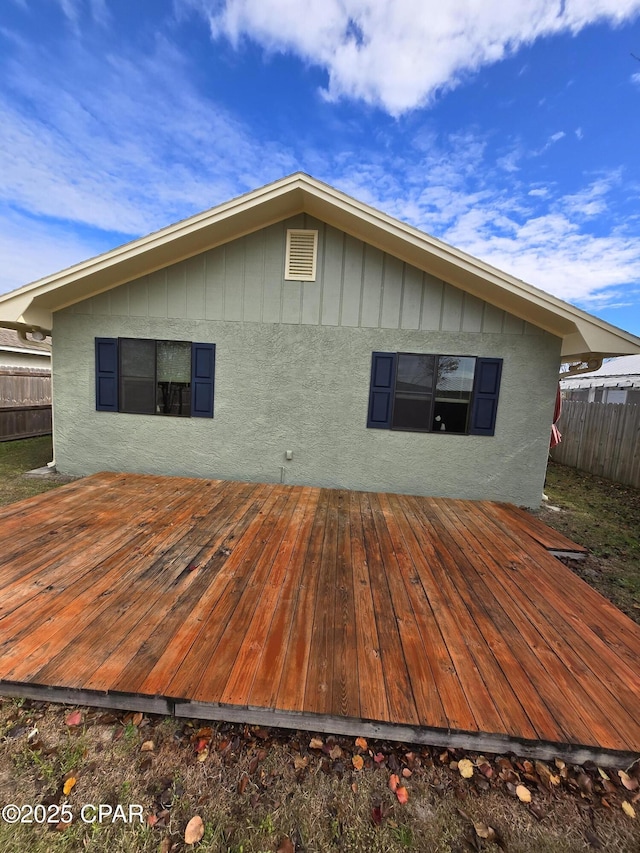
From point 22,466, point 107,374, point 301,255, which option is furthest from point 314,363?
point 22,466

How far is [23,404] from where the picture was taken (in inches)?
420

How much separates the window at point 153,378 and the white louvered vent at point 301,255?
1914mm

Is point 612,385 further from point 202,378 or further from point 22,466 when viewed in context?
point 22,466

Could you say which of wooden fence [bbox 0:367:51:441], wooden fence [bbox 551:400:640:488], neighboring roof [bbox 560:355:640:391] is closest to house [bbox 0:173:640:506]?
wooden fence [bbox 551:400:640:488]

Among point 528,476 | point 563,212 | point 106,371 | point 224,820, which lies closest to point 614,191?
point 563,212

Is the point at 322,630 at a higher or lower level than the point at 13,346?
lower

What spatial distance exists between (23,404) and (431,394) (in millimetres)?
11688

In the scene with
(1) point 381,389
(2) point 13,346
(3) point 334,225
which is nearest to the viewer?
(3) point 334,225

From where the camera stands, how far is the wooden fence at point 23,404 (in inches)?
363

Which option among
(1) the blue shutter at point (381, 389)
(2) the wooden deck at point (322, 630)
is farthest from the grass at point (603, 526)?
(1) the blue shutter at point (381, 389)

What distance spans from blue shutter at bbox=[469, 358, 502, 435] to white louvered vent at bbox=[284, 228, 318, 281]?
9.64ft

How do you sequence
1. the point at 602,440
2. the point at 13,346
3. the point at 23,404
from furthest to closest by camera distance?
1. the point at 13,346
2. the point at 23,404
3. the point at 602,440

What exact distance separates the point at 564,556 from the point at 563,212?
14004 mm

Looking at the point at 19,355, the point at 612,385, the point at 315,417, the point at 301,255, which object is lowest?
the point at 315,417
